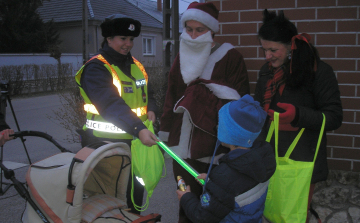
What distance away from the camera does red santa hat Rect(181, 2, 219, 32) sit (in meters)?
2.31

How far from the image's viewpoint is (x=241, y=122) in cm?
174

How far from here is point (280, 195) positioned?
6.23 feet

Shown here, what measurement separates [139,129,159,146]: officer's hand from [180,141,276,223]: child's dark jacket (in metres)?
0.53

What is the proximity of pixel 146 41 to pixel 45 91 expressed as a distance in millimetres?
12975

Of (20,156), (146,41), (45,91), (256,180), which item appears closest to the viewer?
(256,180)

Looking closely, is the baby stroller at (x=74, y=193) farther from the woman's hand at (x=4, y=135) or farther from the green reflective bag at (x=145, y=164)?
the woman's hand at (x=4, y=135)

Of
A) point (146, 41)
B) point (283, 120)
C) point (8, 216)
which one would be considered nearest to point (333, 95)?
point (283, 120)

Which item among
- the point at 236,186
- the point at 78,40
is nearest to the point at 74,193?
the point at 236,186

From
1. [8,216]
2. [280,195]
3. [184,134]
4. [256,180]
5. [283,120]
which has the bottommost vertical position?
[8,216]

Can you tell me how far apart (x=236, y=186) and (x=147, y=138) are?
0.71m

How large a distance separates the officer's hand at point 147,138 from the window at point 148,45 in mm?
26398

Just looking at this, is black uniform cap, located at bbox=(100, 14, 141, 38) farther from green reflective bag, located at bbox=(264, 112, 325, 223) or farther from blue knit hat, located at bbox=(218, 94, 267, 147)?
green reflective bag, located at bbox=(264, 112, 325, 223)

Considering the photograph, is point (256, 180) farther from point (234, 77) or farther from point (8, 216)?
point (8, 216)

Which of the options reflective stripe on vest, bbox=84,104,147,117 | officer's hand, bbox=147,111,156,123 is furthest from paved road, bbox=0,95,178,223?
reflective stripe on vest, bbox=84,104,147,117
